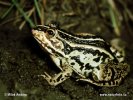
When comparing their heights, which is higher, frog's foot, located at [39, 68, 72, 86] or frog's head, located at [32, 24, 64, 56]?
frog's head, located at [32, 24, 64, 56]

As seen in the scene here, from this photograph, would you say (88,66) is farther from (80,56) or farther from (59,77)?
(59,77)

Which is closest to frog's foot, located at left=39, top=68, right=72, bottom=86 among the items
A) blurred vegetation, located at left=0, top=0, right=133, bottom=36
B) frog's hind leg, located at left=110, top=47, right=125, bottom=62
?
frog's hind leg, located at left=110, top=47, right=125, bottom=62

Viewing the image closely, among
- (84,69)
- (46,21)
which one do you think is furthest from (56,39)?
(46,21)

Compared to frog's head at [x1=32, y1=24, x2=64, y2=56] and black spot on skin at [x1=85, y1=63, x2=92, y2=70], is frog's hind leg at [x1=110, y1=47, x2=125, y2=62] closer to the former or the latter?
black spot on skin at [x1=85, y1=63, x2=92, y2=70]

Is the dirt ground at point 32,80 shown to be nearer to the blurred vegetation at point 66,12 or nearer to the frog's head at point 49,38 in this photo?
the frog's head at point 49,38

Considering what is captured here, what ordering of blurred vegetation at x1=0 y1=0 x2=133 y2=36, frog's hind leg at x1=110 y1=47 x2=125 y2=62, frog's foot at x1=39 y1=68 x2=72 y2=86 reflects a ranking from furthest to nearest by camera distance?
blurred vegetation at x1=0 y1=0 x2=133 y2=36 < frog's hind leg at x1=110 y1=47 x2=125 y2=62 < frog's foot at x1=39 y1=68 x2=72 y2=86

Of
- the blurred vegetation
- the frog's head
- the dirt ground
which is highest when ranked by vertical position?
the blurred vegetation

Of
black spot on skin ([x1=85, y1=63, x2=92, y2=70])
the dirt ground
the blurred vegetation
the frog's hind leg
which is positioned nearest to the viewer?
the dirt ground

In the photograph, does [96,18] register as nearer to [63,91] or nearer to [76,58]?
[76,58]
